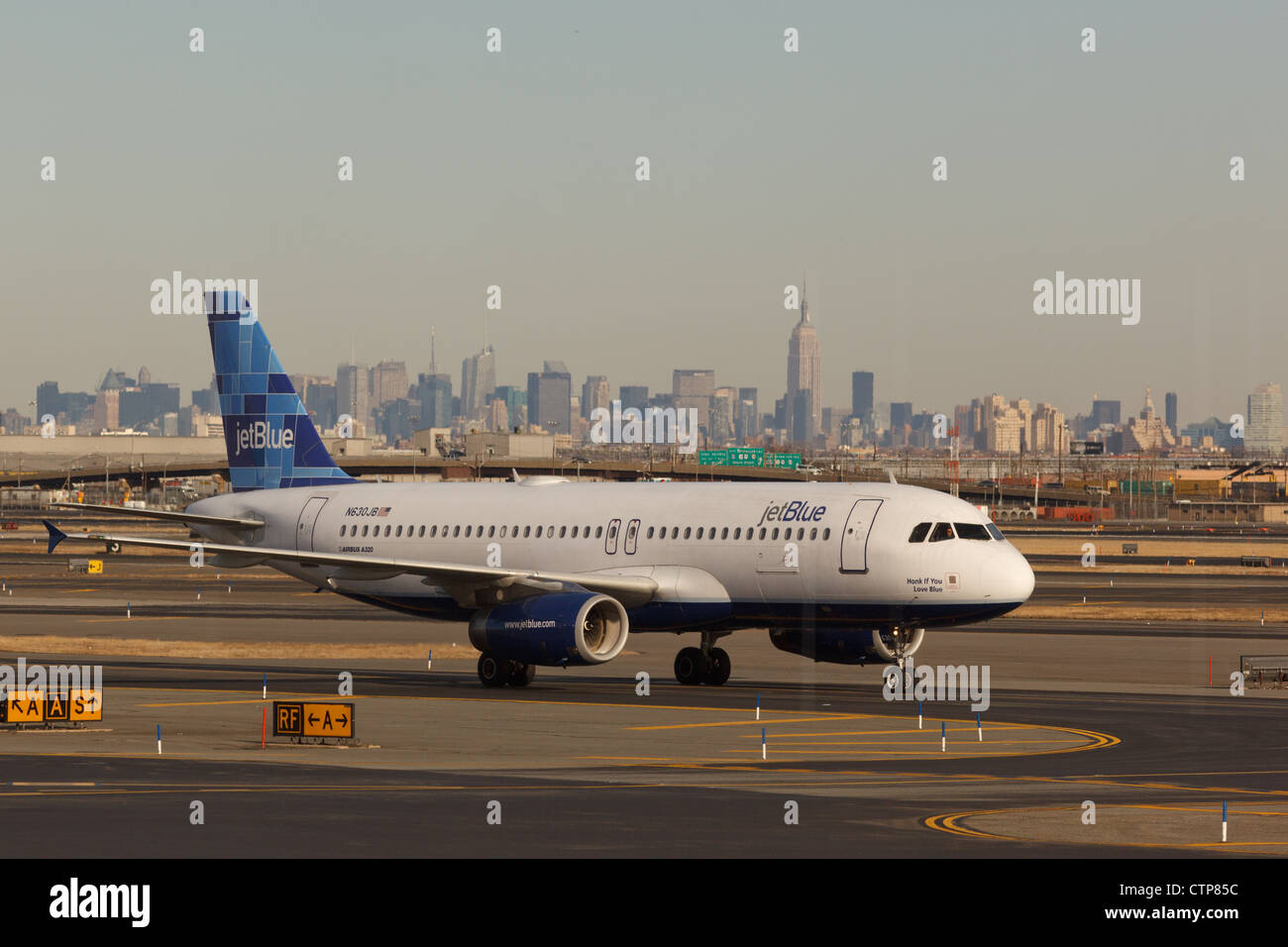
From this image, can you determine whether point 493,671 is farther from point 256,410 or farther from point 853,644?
point 256,410

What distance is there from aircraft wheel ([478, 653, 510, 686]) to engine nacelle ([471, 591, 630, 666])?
0.82 m

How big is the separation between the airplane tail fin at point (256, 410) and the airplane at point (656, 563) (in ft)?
11.3

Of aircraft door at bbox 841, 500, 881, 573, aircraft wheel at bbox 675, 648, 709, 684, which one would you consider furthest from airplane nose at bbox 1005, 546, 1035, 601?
aircraft wheel at bbox 675, 648, 709, 684

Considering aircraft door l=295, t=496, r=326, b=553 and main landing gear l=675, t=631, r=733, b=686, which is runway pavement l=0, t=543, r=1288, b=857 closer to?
main landing gear l=675, t=631, r=733, b=686

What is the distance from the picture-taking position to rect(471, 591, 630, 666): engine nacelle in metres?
43.8

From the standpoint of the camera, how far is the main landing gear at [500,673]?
152ft

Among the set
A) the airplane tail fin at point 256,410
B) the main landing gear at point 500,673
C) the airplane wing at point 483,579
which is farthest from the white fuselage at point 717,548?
the airplane tail fin at point 256,410

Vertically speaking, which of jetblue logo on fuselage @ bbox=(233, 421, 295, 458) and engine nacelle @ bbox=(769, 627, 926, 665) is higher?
jetblue logo on fuselage @ bbox=(233, 421, 295, 458)

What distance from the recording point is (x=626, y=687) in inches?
1868

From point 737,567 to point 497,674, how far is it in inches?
267

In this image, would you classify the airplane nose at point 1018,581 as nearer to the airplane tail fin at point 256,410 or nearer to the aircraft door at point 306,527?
the aircraft door at point 306,527

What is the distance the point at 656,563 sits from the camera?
156 feet
